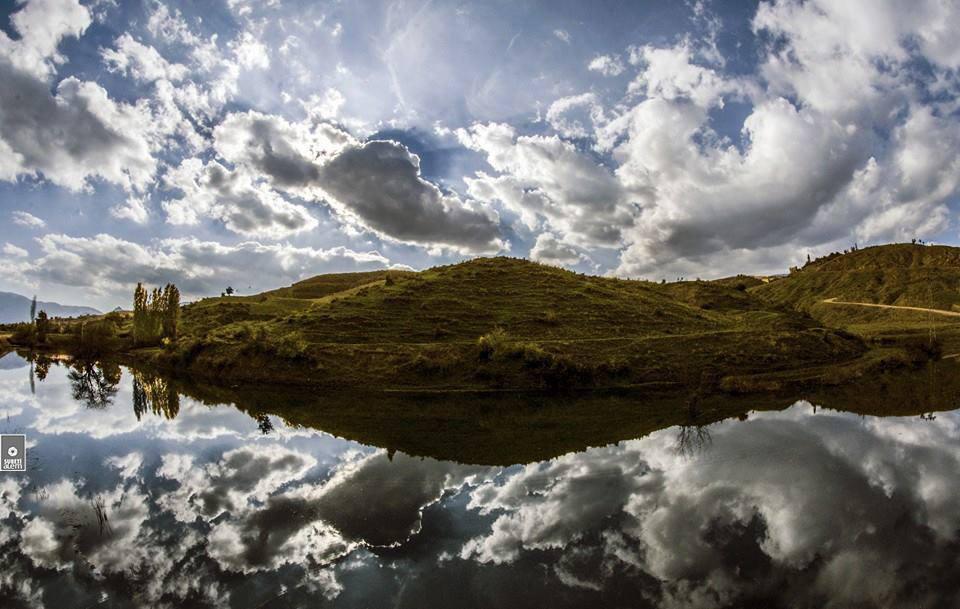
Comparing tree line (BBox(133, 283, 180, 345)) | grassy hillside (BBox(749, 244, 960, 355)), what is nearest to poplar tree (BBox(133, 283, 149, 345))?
tree line (BBox(133, 283, 180, 345))

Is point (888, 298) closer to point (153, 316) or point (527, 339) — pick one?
point (527, 339)

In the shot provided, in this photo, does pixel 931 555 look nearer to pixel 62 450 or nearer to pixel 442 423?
pixel 442 423

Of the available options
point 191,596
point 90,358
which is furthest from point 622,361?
point 90,358

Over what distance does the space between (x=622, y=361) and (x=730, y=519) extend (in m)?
36.6

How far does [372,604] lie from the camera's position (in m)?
14.7

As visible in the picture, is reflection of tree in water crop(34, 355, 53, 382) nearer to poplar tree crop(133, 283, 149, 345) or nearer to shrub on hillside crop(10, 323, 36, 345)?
poplar tree crop(133, 283, 149, 345)

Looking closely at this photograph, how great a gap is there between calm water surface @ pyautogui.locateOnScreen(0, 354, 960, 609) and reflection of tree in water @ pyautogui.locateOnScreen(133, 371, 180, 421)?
9.27 metres

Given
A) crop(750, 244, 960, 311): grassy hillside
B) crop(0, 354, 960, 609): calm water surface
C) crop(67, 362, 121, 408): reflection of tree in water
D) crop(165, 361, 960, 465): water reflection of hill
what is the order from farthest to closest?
crop(750, 244, 960, 311): grassy hillside
crop(67, 362, 121, 408): reflection of tree in water
crop(165, 361, 960, 465): water reflection of hill
crop(0, 354, 960, 609): calm water surface

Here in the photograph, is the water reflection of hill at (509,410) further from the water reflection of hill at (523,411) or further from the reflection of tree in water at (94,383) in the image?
the reflection of tree in water at (94,383)

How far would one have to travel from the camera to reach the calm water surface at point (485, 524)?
605 inches

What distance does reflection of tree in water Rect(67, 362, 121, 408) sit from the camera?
50531 millimetres
